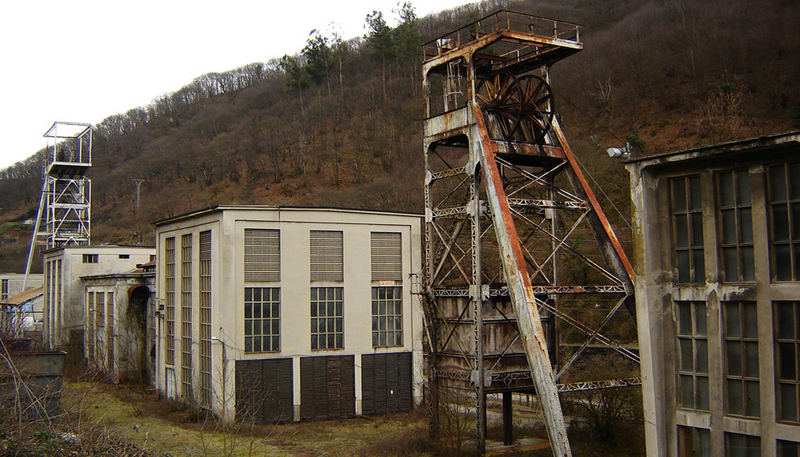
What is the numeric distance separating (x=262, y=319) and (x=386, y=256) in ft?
16.9

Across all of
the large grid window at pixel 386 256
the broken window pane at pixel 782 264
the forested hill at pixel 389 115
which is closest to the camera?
the broken window pane at pixel 782 264

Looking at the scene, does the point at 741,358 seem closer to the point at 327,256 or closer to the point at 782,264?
the point at 782,264

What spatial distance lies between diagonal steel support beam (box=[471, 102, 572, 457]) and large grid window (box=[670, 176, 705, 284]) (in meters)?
3.52

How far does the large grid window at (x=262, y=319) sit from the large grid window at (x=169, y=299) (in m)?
5.94

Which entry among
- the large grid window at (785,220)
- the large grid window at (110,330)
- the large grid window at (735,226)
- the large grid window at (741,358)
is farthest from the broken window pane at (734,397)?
the large grid window at (110,330)

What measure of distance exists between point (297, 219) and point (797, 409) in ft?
57.4

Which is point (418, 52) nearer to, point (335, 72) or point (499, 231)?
point (335, 72)

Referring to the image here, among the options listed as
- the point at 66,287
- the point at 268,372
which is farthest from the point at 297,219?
the point at 66,287

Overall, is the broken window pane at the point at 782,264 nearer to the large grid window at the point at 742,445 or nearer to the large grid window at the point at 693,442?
the large grid window at the point at 742,445

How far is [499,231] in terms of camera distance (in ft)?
Result: 55.5

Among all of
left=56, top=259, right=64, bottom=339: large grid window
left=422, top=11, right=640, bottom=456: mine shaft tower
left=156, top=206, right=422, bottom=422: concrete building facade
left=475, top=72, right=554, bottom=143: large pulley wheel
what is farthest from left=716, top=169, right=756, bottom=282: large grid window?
left=56, top=259, right=64, bottom=339: large grid window

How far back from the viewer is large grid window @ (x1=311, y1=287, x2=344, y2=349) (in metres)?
25.0

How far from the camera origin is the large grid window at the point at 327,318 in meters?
25.0

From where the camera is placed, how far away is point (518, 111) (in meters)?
19.1
